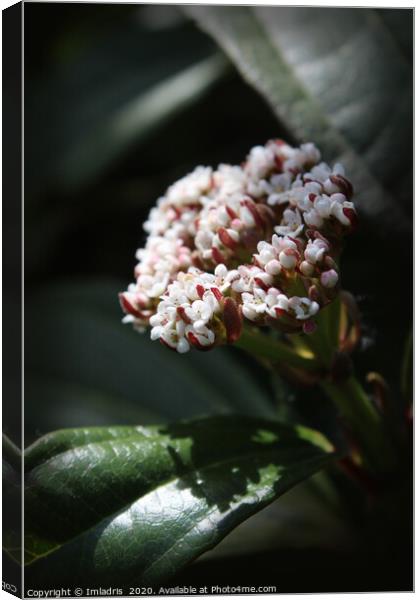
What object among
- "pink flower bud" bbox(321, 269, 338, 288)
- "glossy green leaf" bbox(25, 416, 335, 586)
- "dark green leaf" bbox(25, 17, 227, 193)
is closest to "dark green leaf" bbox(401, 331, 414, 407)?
"glossy green leaf" bbox(25, 416, 335, 586)

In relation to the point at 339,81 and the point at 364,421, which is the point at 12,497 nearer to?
the point at 364,421

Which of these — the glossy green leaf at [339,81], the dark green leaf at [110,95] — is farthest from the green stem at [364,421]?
the dark green leaf at [110,95]

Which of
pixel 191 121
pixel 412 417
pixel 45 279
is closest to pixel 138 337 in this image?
pixel 45 279

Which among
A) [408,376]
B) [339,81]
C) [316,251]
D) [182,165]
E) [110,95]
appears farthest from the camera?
[110,95]

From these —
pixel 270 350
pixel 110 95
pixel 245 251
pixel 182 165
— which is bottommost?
pixel 270 350

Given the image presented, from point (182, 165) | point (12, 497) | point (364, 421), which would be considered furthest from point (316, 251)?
point (182, 165)

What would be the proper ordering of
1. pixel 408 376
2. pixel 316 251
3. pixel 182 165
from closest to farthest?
1. pixel 316 251
2. pixel 408 376
3. pixel 182 165

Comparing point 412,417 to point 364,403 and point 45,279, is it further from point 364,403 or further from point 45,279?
point 45,279
